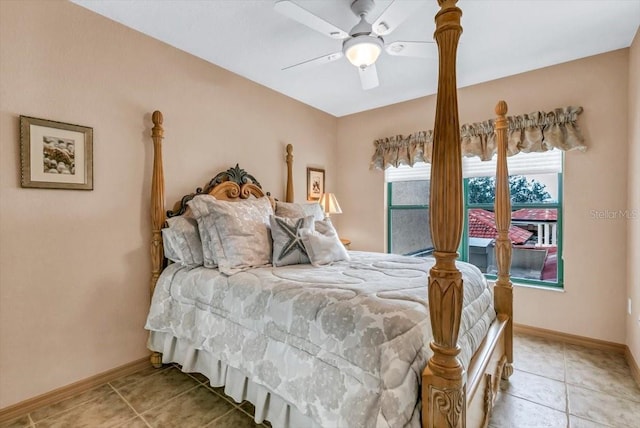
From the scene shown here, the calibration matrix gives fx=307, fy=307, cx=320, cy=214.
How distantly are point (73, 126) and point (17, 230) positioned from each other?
0.71m

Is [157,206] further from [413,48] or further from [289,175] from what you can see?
[413,48]

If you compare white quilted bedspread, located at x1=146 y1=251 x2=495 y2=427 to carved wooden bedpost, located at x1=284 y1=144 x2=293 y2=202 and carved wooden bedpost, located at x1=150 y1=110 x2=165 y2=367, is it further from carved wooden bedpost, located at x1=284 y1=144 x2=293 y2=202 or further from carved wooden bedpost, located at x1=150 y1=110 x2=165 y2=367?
carved wooden bedpost, located at x1=284 y1=144 x2=293 y2=202

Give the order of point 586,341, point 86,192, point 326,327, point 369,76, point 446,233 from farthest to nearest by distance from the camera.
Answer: point 586,341
point 369,76
point 86,192
point 326,327
point 446,233

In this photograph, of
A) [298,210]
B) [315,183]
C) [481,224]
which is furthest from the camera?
[315,183]

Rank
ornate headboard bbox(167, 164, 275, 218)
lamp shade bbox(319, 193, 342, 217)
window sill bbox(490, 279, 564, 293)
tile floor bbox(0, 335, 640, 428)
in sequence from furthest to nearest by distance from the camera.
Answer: lamp shade bbox(319, 193, 342, 217)
window sill bbox(490, 279, 564, 293)
ornate headboard bbox(167, 164, 275, 218)
tile floor bbox(0, 335, 640, 428)

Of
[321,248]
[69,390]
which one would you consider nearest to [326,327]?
[321,248]

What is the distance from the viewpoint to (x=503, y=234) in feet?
7.18

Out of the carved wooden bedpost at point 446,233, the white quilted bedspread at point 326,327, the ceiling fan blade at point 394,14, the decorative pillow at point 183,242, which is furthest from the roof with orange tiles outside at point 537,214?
the decorative pillow at point 183,242

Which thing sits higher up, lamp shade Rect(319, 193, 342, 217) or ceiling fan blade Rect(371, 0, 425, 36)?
ceiling fan blade Rect(371, 0, 425, 36)

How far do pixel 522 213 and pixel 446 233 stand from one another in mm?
2708

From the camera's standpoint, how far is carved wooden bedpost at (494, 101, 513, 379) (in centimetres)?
216

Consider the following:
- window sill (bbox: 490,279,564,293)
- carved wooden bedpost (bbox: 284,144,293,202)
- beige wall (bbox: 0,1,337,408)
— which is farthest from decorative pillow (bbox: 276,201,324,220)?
window sill (bbox: 490,279,564,293)

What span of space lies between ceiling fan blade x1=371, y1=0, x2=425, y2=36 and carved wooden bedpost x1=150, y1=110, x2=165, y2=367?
5.51ft

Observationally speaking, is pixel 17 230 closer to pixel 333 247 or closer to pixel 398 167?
pixel 333 247
